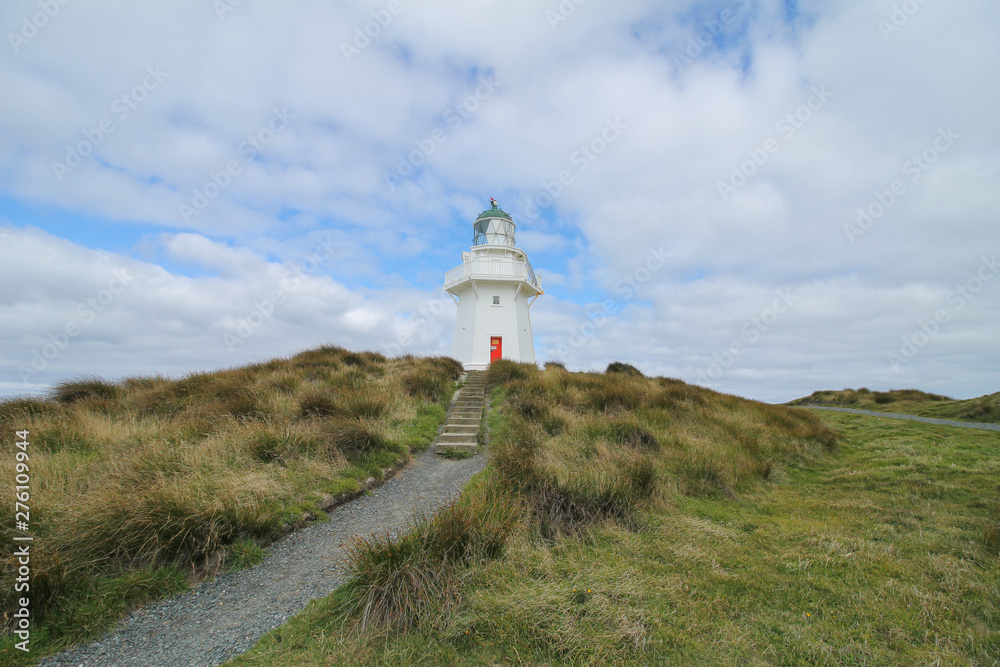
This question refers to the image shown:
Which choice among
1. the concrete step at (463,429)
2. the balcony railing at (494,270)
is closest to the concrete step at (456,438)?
the concrete step at (463,429)

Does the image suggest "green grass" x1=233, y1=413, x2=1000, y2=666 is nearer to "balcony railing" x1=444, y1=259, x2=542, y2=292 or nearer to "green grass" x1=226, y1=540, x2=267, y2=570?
"green grass" x1=226, y1=540, x2=267, y2=570

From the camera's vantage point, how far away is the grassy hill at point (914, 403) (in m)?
13.4

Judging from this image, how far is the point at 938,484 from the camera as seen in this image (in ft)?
23.0

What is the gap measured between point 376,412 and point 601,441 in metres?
5.11

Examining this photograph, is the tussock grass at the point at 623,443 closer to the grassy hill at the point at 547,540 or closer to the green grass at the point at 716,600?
the grassy hill at the point at 547,540

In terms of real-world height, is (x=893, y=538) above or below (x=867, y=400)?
below

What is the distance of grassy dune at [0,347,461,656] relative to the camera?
379 cm

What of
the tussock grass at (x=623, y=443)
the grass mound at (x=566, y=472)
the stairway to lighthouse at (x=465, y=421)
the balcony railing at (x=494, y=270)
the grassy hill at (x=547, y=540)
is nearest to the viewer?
the grassy hill at (x=547, y=540)

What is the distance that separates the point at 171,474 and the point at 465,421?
7.14 m

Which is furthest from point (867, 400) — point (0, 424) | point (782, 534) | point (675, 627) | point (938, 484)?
point (0, 424)

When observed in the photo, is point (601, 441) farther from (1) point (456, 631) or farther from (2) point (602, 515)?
(1) point (456, 631)

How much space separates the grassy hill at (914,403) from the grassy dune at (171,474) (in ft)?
55.4

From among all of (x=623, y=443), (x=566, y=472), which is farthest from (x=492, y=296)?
(x=566, y=472)

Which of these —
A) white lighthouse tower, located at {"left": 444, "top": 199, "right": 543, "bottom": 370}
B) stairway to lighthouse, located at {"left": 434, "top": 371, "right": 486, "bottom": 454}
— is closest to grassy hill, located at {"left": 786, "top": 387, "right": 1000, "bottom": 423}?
stairway to lighthouse, located at {"left": 434, "top": 371, "right": 486, "bottom": 454}
